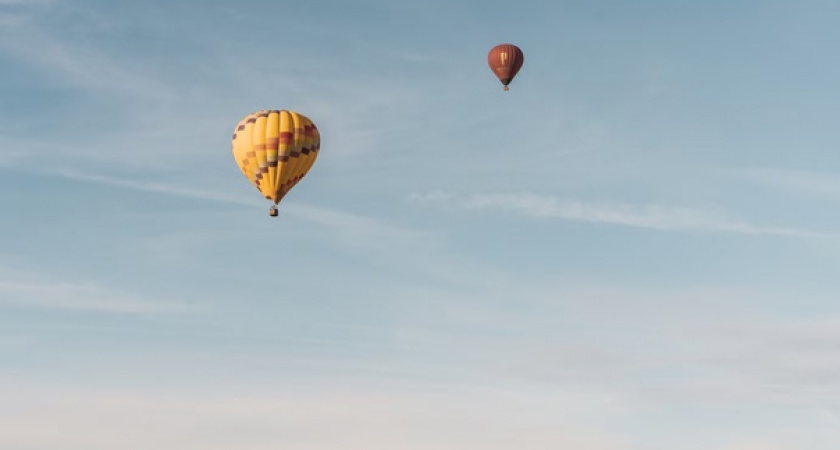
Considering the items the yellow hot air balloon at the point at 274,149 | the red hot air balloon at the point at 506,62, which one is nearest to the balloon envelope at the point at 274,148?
the yellow hot air balloon at the point at 274,149

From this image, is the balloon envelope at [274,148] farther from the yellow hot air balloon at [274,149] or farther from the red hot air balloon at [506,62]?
the red hot air balloon at [506,62]

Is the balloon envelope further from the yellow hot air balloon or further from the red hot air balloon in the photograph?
the red hot air balloon

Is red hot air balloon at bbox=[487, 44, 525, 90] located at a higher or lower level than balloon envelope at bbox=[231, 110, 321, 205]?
higher

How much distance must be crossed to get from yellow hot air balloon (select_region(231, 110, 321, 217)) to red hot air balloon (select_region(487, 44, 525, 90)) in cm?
2549

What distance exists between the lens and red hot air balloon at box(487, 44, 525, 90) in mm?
138500

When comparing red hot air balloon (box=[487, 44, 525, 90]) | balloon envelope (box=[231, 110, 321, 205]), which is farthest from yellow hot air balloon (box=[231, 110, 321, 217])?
red hot air balloon (box=[487, 44, 525, 90])

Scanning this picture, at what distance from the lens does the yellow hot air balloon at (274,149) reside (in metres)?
120

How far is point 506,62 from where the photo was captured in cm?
13862

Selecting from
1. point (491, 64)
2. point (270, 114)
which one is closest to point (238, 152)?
point (270, 114)

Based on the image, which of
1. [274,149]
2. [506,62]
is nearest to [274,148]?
[274,149]

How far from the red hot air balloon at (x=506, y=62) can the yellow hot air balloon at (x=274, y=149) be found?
83.6 feet

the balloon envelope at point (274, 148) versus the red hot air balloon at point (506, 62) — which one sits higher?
the red hot air balloon at point (506, 62)

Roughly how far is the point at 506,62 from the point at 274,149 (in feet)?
102

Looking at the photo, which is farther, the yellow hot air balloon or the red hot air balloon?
the red hot air balloon
